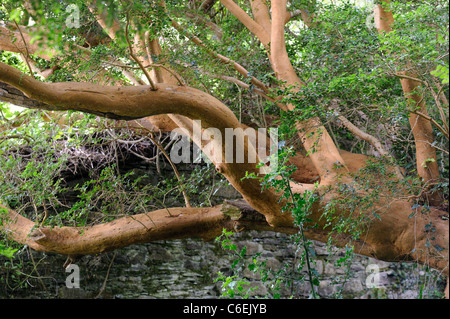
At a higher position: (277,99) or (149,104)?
(277,99)

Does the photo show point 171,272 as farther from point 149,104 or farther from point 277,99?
point 149,104

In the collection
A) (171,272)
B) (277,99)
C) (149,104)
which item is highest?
(277,99)

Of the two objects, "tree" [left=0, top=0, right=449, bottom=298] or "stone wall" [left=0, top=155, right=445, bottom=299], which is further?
"stone wall" [left=0, top=155, right=445, bottom=299]

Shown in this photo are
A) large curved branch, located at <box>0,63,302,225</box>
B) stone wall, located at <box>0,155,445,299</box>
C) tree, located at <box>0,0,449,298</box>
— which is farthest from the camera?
stone wall, located at <box>0,155,445,299</box>

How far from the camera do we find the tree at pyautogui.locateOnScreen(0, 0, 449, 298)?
2.72 m

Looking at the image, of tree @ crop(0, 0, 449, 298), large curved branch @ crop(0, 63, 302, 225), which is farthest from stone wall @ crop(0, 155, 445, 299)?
large curved branch @ crop(0, 63, 302, 225)

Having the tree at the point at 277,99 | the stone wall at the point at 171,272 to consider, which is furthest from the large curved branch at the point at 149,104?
the stone wall at the point at 171,272

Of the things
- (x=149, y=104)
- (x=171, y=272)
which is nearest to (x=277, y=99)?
(x=149, y=104)

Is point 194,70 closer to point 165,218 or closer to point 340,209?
point 165,218

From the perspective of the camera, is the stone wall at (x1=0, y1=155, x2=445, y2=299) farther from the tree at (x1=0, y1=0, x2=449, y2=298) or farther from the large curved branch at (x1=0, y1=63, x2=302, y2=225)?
the large curved branch at (x1=0, y1=63, x2=302, y2=225)

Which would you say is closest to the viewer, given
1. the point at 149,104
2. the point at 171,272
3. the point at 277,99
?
the point at 149,104

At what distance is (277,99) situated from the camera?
3.55 metres

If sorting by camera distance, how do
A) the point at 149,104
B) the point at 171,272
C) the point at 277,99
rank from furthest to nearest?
the point at 171,272, the point at 277,99, the point at 149,104

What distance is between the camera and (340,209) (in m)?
3.21
